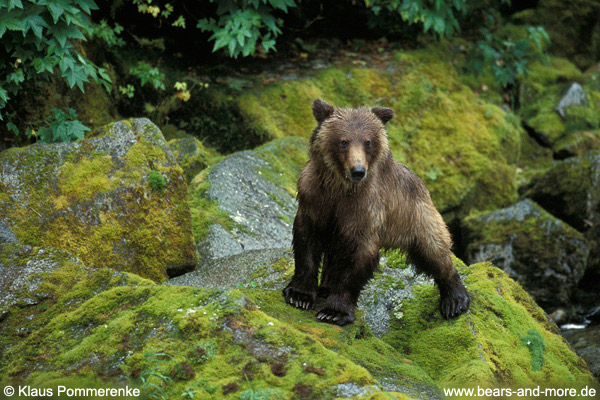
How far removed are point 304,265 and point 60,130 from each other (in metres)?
3.29

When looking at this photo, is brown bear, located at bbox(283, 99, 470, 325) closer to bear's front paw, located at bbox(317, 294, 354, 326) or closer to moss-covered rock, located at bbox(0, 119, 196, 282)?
bear's front paw, located at bbox(317, 294, 354, 326)

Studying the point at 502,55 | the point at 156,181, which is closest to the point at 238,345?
the point at 156,181

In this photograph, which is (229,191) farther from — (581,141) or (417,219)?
(581,141)

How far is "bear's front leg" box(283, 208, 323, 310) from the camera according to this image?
203 inches

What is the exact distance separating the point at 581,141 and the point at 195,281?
31.4ft

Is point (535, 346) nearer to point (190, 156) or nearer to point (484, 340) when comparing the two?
point (484, 340)

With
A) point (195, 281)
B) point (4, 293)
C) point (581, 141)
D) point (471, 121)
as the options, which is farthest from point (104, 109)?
point (581, 141)

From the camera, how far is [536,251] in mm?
8836

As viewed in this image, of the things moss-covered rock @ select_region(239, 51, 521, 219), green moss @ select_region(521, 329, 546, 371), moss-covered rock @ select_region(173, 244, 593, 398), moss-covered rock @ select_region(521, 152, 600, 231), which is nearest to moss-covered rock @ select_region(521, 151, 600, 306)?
moss-covered rock @ select_region(521, 152, 600, 231)

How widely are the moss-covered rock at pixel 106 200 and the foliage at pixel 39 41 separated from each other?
900 mm

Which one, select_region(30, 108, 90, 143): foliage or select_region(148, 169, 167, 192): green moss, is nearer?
select_region(148, 169, 167, 192): green moss

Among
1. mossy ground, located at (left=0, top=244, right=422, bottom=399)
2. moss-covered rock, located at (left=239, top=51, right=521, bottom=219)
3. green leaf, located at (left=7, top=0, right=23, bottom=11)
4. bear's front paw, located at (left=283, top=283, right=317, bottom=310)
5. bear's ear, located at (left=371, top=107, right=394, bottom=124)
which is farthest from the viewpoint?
moss-covered rock, located at (left=239, top=51, right=521, bottom=219)

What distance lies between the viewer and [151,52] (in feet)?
32.2

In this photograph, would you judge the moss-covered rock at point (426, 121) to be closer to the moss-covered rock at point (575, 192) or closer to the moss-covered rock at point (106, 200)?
the moss-covered rock at point (575, 192)
